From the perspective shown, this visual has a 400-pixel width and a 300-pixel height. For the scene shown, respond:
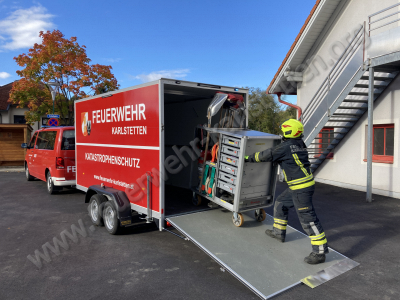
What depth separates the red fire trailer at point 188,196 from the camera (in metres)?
3.92

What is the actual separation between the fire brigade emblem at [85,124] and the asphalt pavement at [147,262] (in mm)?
1874

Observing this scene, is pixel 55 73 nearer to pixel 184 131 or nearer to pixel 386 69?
pixel 184 131

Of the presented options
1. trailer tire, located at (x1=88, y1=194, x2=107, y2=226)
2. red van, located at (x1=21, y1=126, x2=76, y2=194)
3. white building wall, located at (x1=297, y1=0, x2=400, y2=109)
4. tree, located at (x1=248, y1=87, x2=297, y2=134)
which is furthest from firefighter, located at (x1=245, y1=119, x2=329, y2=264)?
tree, located at (x1=248, y1=87, x2=297, y2=134)

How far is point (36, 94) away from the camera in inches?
650

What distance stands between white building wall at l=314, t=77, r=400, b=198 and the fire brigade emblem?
7.92m

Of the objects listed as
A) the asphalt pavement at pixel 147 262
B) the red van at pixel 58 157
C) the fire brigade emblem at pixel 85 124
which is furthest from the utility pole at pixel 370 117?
the red van at pixel 58 157

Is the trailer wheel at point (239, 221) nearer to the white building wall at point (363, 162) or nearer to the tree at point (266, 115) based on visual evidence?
the white building wall at point (363, 162)

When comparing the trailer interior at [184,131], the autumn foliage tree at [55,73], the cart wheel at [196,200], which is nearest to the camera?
the cart wheel at [196,200]

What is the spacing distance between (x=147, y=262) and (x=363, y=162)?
7.81 meters

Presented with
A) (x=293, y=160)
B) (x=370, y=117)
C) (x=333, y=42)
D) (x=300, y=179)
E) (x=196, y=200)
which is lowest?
(x=196, y=200)

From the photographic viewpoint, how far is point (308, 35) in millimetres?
11359

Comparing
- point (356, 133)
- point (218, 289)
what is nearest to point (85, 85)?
point (356, 133)

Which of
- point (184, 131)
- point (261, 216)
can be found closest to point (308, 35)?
point (184, 131)

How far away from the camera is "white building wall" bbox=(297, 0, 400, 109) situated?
9.73 meters
